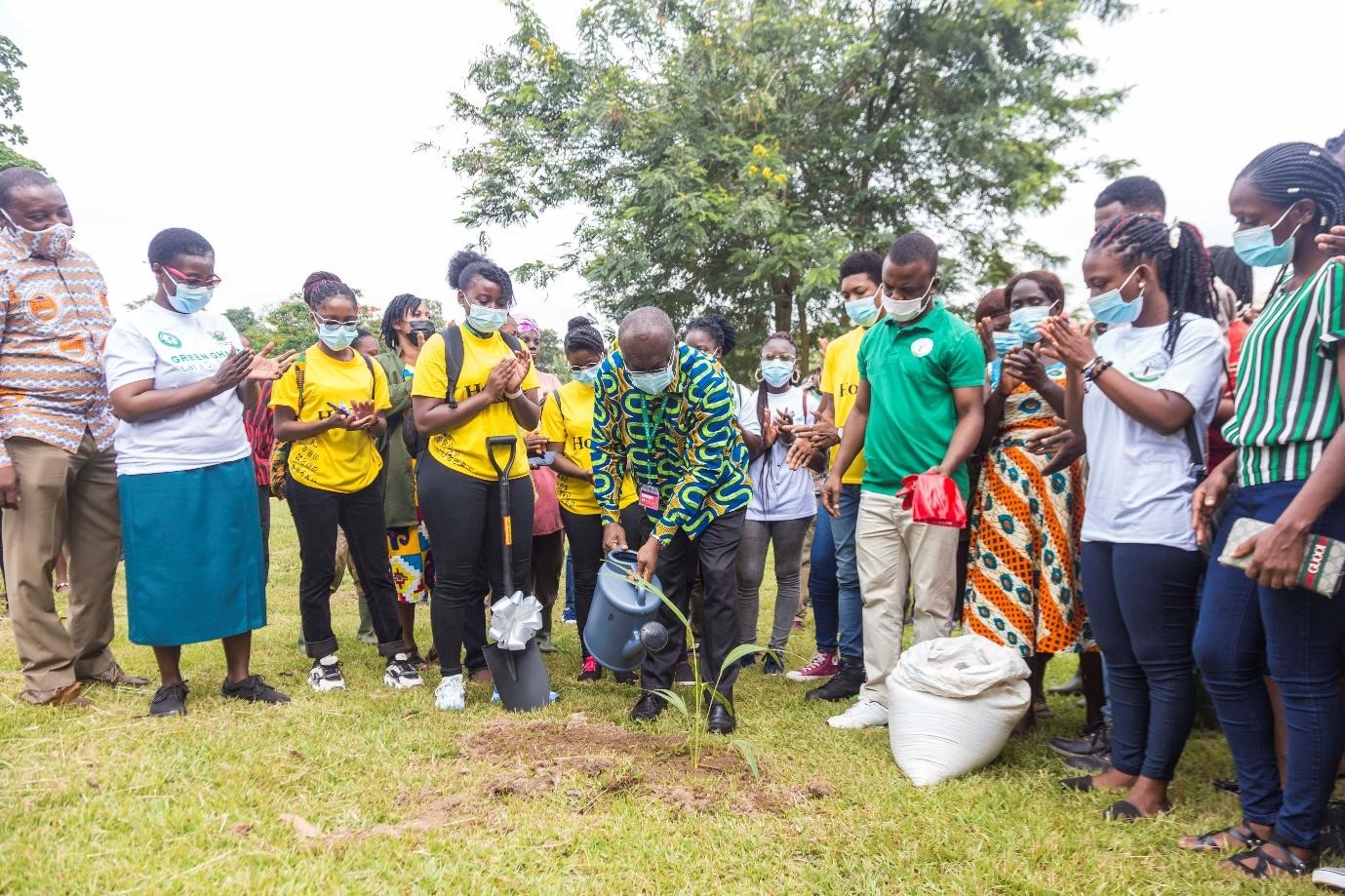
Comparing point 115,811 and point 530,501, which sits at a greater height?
point 530,501

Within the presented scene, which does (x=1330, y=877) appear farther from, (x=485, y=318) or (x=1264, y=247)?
(x=485, y=318)

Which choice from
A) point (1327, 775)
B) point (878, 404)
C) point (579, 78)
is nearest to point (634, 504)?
point (878, 404)

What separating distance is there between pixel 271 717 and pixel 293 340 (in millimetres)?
24853

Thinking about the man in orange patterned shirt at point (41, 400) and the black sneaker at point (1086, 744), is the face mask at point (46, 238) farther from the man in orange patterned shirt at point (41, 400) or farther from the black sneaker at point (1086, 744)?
the black sneaker at point (1086, 744)

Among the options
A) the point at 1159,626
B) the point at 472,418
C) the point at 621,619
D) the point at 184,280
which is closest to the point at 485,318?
the point at 472,418

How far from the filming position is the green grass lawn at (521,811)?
96.1 inches

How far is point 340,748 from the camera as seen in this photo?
11.3 feet

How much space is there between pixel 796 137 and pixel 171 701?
1301cm

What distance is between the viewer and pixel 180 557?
154 inches

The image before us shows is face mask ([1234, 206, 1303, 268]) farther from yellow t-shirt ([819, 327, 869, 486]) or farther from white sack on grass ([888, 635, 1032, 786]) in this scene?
yellow t-shirt ([819, 327, 869, 486])

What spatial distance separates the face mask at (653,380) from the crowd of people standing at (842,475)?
0.02 metres

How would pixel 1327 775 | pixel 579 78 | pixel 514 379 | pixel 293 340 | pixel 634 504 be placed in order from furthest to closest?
pixel 293 340 < pixel 579 78 < pixel 634 504 < pixel 514 379 < pixel 1327 775

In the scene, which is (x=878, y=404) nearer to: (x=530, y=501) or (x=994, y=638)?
(x=994, y=638)

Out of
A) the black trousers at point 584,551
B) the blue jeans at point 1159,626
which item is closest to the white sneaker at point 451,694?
the black trousers at point 584,551
